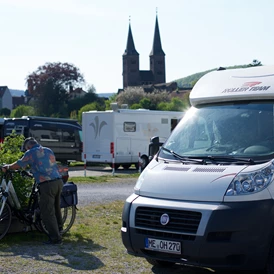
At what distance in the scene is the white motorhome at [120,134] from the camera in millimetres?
26938

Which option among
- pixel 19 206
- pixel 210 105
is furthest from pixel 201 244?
pixel 19 206

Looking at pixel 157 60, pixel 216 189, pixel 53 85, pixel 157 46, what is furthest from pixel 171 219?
pixel 157 60

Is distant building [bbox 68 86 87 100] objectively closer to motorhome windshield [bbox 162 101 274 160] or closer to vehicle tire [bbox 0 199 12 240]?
vehicle tire [bbox 0 199 12 240]

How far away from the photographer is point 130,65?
618ft

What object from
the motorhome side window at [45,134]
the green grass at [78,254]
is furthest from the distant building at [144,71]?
the green grass at [78,254]

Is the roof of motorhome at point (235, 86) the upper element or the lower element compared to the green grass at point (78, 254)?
upper

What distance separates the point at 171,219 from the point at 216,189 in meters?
0.60

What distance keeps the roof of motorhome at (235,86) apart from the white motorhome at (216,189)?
0.05ft

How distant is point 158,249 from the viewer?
22.4 feet

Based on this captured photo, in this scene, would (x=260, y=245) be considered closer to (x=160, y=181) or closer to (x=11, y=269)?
(x=160, y=181)

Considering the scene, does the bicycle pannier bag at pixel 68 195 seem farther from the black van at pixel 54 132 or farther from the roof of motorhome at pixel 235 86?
the black van at pixel 54 132

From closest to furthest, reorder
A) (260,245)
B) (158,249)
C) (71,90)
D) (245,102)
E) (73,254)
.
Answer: (260,245) → (158,249) → (245,102) → (73,254) → (71,90)

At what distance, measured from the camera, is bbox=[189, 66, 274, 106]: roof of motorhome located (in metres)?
7.50

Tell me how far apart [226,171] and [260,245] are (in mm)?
845
